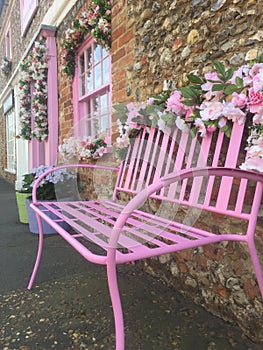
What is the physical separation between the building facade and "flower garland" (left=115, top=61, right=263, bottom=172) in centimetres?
17

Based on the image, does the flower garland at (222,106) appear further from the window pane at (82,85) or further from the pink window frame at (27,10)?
the pink window frame at (27,10)

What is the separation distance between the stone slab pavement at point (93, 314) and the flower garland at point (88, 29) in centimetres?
206

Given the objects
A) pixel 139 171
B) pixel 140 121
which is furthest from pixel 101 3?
pixel 139 171

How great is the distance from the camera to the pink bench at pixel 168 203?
0.94 metres

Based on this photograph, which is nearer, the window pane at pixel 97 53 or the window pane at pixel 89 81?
the window pane at pixel 97 53

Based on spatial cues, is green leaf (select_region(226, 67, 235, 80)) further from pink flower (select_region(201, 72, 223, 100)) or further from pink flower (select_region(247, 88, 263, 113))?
pink flower (select_region(247, 88, 263, 113))

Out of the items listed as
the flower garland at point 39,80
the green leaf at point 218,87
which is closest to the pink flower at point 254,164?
the green leaf at point 218,87

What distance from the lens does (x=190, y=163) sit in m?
1.54

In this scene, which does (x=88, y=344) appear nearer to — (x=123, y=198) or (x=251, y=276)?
(x=251, y=276)

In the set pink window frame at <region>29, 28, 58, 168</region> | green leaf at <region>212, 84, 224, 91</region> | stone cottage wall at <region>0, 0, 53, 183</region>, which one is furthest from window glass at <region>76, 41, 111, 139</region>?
stone cottage wall at <region>0, 0, 53, 183</region>

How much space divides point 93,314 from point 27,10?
6.36 meters

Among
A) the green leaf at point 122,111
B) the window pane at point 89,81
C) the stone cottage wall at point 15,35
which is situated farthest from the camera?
the stone cottage wall at point 15,35

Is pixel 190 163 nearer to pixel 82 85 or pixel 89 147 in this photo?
pixel 89 147

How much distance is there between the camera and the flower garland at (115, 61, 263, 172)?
3.71ft
